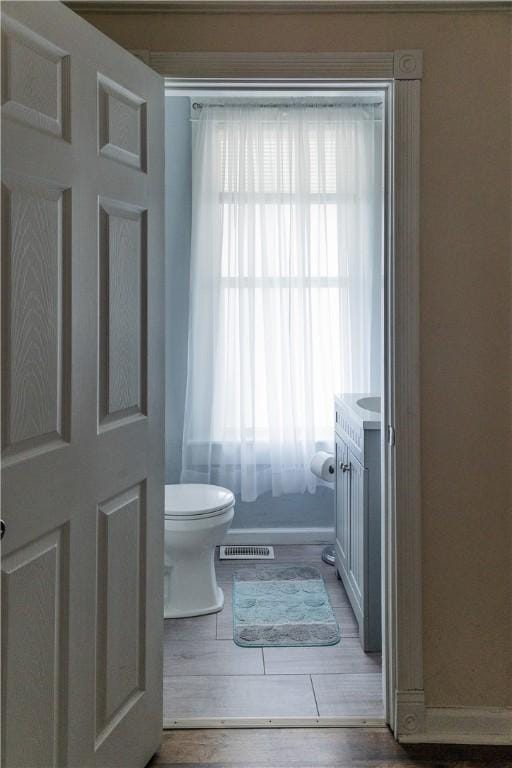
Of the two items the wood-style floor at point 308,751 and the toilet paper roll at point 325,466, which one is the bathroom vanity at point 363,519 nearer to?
the toilet paper roll at point 325,466

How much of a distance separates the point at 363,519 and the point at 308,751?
0.88m

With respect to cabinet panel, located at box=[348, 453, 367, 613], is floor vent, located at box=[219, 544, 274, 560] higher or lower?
lower

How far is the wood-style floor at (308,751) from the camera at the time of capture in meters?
1.97

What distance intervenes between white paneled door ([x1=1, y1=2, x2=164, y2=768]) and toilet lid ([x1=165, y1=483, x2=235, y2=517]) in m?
0.87

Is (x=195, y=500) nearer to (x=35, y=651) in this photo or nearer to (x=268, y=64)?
(x=35, y=651)

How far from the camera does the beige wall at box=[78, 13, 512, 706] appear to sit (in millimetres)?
2043

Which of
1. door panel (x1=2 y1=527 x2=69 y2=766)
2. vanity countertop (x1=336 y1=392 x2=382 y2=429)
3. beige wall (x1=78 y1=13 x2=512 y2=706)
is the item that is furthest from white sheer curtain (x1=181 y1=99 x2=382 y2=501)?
door panel (x1=2 y1=527 x2=69 y2=766)

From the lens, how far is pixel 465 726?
2102mm

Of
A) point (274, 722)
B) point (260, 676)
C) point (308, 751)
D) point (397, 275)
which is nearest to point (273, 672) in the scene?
point (260, 676)

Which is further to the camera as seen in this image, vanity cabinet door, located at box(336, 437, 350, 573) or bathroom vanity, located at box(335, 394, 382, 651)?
vanity cabinet door, located at box(336, 437, 350, 573)

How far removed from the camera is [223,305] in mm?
3752

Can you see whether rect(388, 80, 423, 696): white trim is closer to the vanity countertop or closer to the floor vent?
the vanity countertop

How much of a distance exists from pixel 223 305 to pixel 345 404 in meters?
1.06

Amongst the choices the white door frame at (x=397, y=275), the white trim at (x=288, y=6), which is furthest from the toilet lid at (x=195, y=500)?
the white trim at (x=288, y=6)
